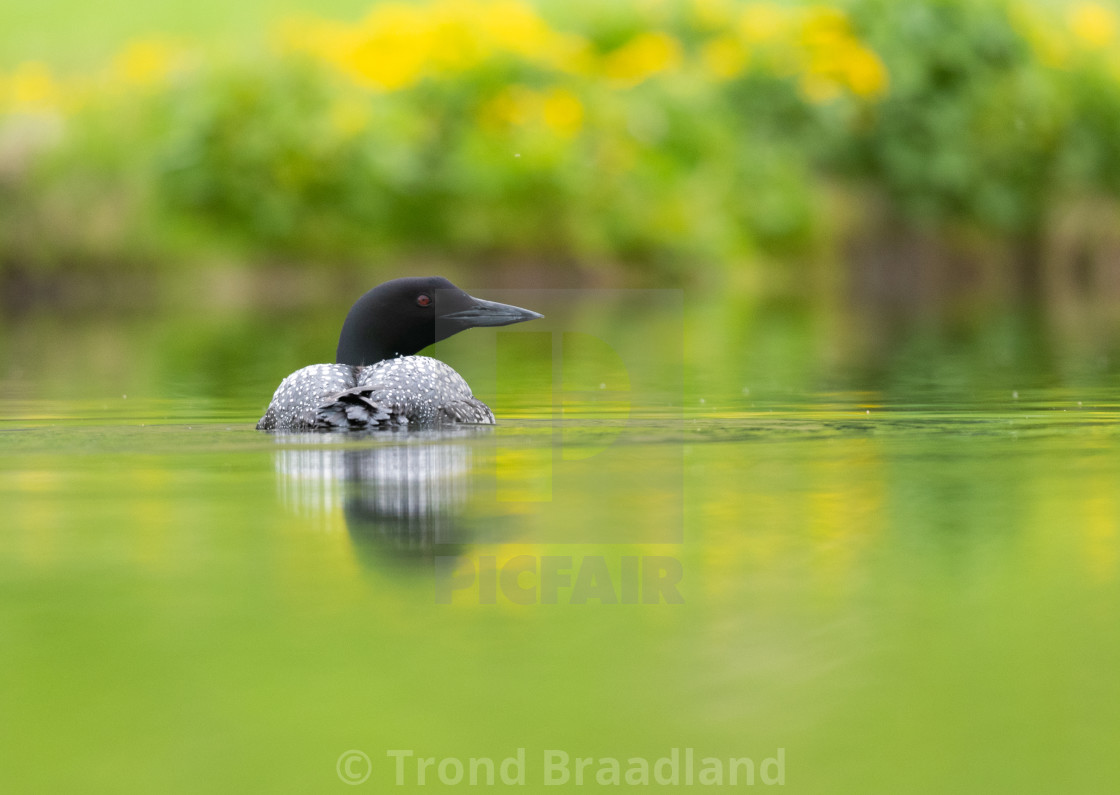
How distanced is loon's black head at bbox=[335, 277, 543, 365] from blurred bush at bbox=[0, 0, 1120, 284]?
11.6 metres

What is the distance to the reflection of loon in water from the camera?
4.20 metres

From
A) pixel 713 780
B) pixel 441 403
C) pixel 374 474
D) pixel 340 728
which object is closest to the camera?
pixel 713 780

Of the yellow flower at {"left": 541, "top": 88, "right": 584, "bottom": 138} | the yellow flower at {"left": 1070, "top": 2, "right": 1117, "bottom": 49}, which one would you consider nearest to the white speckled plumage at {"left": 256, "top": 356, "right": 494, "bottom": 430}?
the yellow flower at {"left": 541, "top": 88, "right": 584, "bottom": 138}

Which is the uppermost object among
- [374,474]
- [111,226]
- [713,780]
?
[111,226]

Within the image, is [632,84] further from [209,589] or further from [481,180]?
[209,589]

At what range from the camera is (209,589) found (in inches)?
143

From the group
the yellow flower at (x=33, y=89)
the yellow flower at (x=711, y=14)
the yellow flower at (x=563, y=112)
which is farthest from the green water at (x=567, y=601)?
the yellow flower at (x=711, y=14)

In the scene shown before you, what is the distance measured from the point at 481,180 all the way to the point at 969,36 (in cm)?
655

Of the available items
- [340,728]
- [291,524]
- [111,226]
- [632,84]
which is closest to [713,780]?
[340,728]

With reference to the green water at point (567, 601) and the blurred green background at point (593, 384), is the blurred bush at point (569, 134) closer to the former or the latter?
the blurred green background at point (593, 384)

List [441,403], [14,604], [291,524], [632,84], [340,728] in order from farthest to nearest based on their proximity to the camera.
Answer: [632,84], [441,403], [291,524], [14,604], [340,728]

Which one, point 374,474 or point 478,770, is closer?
point 478,770

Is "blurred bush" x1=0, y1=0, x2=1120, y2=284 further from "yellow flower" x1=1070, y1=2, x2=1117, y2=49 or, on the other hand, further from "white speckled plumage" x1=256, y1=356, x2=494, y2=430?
"white speckled plumage" x1=256, y1=356, x2=494, y2=430

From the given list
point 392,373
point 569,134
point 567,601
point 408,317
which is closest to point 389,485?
point 392,373
